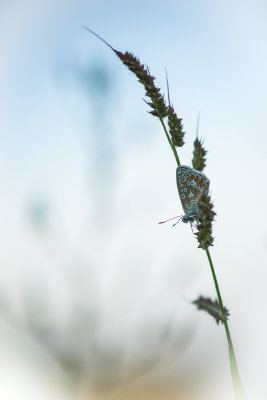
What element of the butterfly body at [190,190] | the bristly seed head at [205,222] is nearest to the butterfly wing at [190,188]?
the butterfly body at [190,190]

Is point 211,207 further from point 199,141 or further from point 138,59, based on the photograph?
point 138,59

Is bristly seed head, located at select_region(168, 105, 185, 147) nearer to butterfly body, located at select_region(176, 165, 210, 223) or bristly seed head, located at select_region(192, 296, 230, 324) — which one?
Answer: butterfly body, located at select_region(176, 165, 210, 223)

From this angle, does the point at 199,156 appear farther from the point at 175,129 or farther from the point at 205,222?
the point at 205,222

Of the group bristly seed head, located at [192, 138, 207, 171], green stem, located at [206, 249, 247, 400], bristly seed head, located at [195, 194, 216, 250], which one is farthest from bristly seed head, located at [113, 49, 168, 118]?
green stem, located at [206, 249, 247, 400]

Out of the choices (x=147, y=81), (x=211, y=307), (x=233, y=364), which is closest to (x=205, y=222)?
(x=211, y=307)

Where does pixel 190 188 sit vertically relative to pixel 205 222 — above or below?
above

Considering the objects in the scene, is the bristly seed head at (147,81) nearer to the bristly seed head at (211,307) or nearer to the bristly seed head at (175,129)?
the bristly seed head at (175,129)
